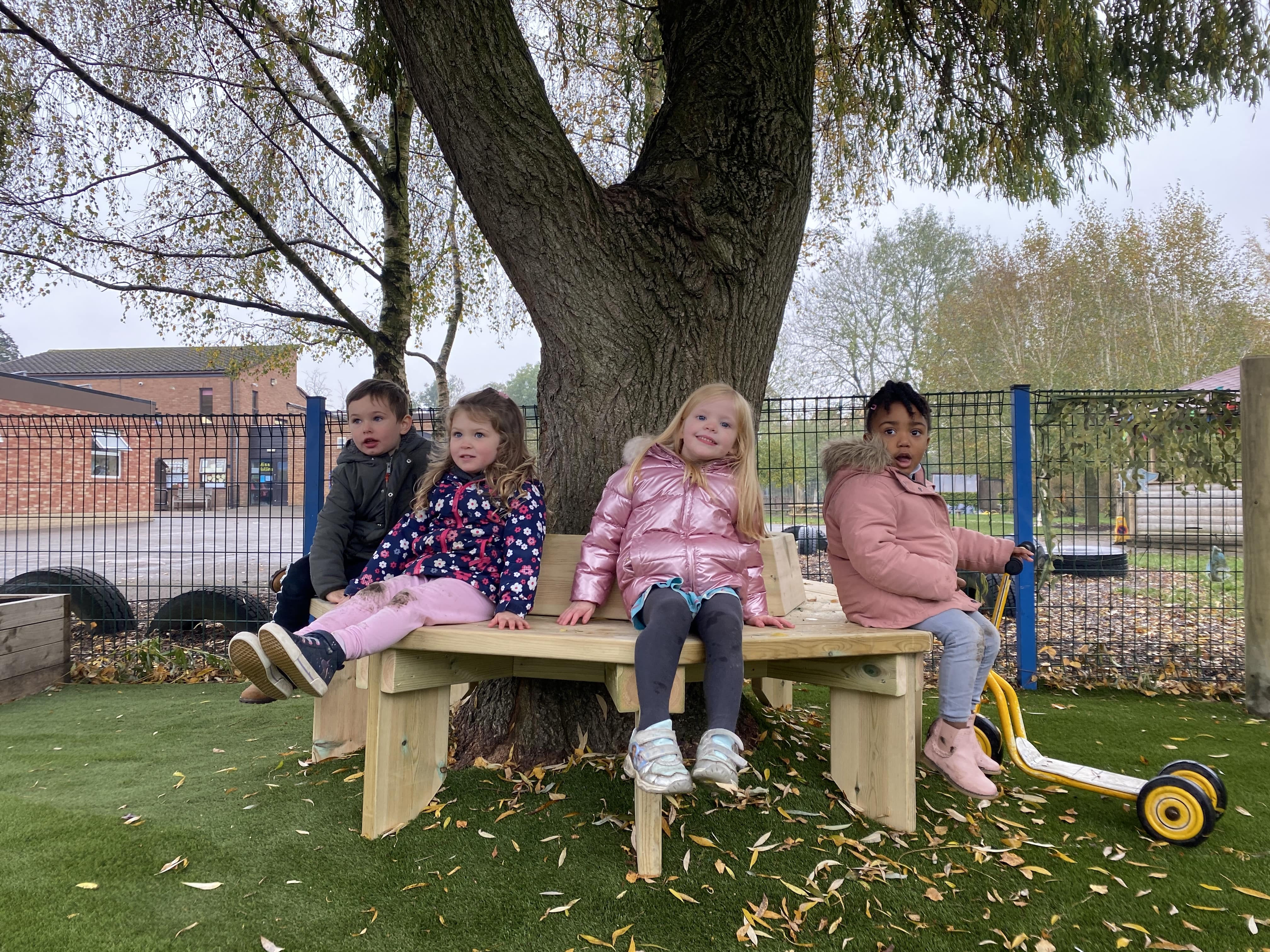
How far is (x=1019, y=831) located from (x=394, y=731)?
2169mm

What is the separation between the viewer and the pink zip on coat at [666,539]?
2752 millimetres

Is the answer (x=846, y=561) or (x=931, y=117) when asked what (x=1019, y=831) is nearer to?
(x=846, y=561)

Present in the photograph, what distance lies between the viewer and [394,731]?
8.62 feet

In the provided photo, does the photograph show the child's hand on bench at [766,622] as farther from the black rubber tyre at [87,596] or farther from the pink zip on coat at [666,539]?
the black rubber tyre at [87,596]

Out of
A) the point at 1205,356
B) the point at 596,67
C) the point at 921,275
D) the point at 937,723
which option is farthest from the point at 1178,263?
the point at 937,723

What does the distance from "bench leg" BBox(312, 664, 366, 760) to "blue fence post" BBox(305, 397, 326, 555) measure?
2.60 metres

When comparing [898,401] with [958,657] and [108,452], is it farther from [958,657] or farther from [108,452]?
[108,452]

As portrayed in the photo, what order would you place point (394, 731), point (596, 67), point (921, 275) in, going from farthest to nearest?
point (921, 275), point (596, 67), point (394, 731)

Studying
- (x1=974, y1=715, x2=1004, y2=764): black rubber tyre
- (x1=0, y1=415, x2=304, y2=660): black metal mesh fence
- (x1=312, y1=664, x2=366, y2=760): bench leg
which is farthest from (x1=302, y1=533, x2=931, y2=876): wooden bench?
(x1=0, y1=415, x2=304, y2=660): black metal mesh fence

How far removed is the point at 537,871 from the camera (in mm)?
2373

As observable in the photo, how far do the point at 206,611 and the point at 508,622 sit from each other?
4.96 m

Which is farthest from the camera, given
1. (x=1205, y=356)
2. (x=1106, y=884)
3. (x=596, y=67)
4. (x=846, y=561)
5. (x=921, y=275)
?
(x=921, y=275)

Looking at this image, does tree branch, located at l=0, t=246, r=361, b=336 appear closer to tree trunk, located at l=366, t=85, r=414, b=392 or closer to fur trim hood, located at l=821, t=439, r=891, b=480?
tree trunk, located at l=366, t=85, r=414, b=392

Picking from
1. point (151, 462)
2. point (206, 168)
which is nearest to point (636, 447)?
point (206, 168)
